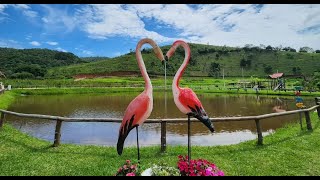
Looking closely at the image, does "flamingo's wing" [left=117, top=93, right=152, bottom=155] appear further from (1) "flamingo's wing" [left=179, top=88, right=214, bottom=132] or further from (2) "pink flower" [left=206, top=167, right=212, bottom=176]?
(2) "pink flower" [left=206, top=167, right=212, bottom=176]

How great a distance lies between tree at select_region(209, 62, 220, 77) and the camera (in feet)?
268

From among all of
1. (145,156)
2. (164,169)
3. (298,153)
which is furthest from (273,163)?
(164,169)

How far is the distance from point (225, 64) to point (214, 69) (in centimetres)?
752

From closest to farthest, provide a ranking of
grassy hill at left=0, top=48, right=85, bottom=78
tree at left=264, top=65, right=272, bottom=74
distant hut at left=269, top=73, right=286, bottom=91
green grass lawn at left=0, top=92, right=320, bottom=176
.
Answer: green grass lawn at left=0, top=92, right=320, bottom=176 → distant hut at left=269, top=73, right=286, bottom=91 → grassy hill at left=0, top=48, right=85, bottom=78 → tree at left=264, top=65, right=272, bottom=74

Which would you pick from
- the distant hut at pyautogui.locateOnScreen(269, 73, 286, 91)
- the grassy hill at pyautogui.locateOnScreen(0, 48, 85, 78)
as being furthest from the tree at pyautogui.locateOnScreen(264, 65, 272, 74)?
the grassy hill at pyautogui.locateOnScreen(0, 48, 85, 78)

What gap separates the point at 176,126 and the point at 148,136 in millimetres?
2262

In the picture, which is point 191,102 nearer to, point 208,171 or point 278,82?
point 208,171

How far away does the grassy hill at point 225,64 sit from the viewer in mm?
81125

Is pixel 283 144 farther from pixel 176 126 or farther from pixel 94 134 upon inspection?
pixel 94 134

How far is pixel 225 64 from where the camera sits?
8906 cm

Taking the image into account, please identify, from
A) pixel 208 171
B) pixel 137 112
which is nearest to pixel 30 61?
pixel 137 112

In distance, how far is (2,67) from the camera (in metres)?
91.1

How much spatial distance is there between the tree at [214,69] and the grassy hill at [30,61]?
1749 inches

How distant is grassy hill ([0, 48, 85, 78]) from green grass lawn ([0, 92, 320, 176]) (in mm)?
68207
